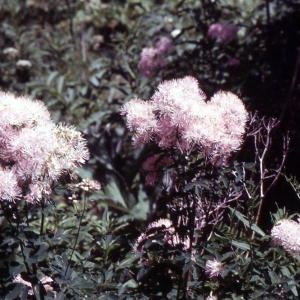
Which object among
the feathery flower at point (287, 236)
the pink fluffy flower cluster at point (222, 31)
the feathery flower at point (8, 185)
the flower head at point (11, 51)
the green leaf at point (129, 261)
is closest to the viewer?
the feathery flower at point (8, 185)

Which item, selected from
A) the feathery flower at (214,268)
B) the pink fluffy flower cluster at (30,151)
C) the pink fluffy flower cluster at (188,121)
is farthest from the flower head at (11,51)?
the feathery flower at (214,268)

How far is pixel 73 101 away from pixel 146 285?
226 cm

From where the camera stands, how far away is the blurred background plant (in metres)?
1.91

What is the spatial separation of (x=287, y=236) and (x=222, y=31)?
193cm

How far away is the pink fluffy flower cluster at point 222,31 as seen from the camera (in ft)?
11.2

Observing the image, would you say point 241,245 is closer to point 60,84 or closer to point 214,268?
point 214,268

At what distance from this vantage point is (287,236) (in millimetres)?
1815

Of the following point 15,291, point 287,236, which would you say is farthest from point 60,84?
point 287,236

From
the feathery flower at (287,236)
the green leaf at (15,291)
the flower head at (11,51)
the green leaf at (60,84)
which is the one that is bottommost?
the green leaf at (60,84)

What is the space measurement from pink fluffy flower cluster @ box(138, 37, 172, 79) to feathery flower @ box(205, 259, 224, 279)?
1773mm

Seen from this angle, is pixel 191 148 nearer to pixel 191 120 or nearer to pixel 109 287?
pixel 191 120

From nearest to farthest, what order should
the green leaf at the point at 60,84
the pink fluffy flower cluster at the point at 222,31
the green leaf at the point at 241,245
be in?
the green leaf at the point at 241,245, the pink fluffy flower cluster at the point at 222,31, the green leaf at the point at 60,84

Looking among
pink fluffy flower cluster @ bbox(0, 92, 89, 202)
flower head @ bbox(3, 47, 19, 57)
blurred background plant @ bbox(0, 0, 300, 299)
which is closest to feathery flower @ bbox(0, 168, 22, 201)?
pink fluffy flower cluster @ bbox(0, 92, 89, 202)

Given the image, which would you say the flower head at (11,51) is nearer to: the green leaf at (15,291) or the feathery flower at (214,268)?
the green leaf at (15,291)
